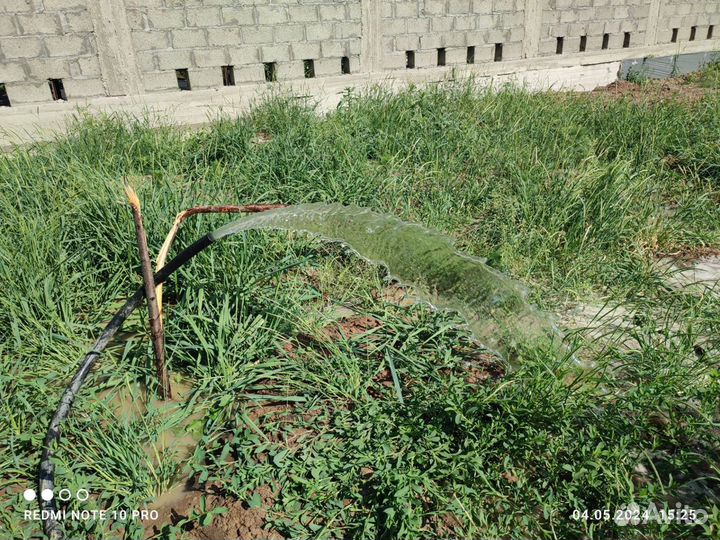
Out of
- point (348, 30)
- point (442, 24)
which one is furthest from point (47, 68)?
point (442, 24)

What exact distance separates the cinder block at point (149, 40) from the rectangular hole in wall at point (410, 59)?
9.70ft

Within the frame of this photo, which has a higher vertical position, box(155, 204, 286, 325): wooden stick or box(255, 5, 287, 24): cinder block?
box(255, 5, 287, 24): cinder block

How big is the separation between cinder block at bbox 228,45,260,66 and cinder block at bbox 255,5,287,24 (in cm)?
30

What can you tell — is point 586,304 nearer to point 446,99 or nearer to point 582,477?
point 582,477

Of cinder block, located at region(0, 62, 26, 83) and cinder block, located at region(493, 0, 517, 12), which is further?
cinder block, located at region(493, 0, 517, 12)

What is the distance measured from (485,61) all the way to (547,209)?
4.75 m

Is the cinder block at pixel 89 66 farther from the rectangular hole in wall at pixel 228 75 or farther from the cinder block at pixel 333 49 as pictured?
the cinder block at pixel 333 49

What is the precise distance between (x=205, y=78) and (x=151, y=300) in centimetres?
424

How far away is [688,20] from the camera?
9.89 metres

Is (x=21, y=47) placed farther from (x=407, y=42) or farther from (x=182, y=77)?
(x=407, y=42)

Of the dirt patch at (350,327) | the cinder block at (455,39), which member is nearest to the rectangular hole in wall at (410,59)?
the cinder block at (455,39)

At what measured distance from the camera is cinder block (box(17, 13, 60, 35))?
4.81 metres

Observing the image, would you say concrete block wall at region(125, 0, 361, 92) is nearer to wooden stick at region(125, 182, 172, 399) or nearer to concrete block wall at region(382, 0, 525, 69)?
concrete block wall at region(382, 0, 525, 69)

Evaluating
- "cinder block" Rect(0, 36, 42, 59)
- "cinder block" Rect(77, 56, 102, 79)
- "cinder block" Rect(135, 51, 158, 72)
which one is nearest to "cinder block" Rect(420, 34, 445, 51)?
"cinder block" Rect(135, 51, 158, 72)
